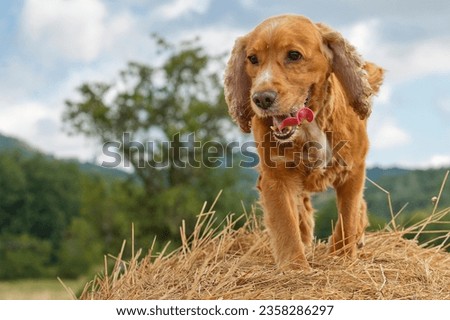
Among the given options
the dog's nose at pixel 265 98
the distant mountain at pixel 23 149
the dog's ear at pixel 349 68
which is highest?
the dog's ear at pixel 349 68

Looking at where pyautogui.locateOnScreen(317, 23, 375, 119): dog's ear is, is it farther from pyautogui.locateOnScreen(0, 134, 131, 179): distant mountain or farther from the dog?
pyautogui.locateOnScreen(0, 134, 131, 179): distant mountain

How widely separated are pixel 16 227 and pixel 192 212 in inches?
545

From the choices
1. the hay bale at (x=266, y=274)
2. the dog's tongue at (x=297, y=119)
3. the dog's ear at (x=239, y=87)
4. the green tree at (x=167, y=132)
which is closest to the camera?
the hay bale at (x=266, y=274)

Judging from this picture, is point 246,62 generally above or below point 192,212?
above

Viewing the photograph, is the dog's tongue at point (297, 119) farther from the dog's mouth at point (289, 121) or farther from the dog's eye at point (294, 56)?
the dog's eye at point (294, 56)

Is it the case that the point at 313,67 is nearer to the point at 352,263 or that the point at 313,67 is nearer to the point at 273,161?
the point at 273,161

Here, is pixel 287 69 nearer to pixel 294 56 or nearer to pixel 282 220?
pixel 294 56

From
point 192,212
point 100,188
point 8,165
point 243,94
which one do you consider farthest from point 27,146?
point 243,94

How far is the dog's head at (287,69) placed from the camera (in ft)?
19.7

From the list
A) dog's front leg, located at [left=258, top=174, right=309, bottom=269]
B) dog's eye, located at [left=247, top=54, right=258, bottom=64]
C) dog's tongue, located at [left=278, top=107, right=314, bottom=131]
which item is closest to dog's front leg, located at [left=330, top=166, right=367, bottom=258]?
dog's front leg, located at [left=258, top=174, right=309, bottom=269]

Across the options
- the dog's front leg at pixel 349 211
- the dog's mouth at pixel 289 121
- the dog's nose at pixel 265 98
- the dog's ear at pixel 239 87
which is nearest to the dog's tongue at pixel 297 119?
the dog's mouth at pixel 289 121

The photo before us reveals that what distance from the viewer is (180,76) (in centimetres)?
2580

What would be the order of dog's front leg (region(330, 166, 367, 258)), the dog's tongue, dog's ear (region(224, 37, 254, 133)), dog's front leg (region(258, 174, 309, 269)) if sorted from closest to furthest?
the dog's tongue
dog's front leg (region(258, 174, 309, 269))
dog's ear (region(224, 37, 254, 133))
dog's front leg (region(330, 166, 367, 258))

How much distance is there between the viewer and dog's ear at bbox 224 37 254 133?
675cm
